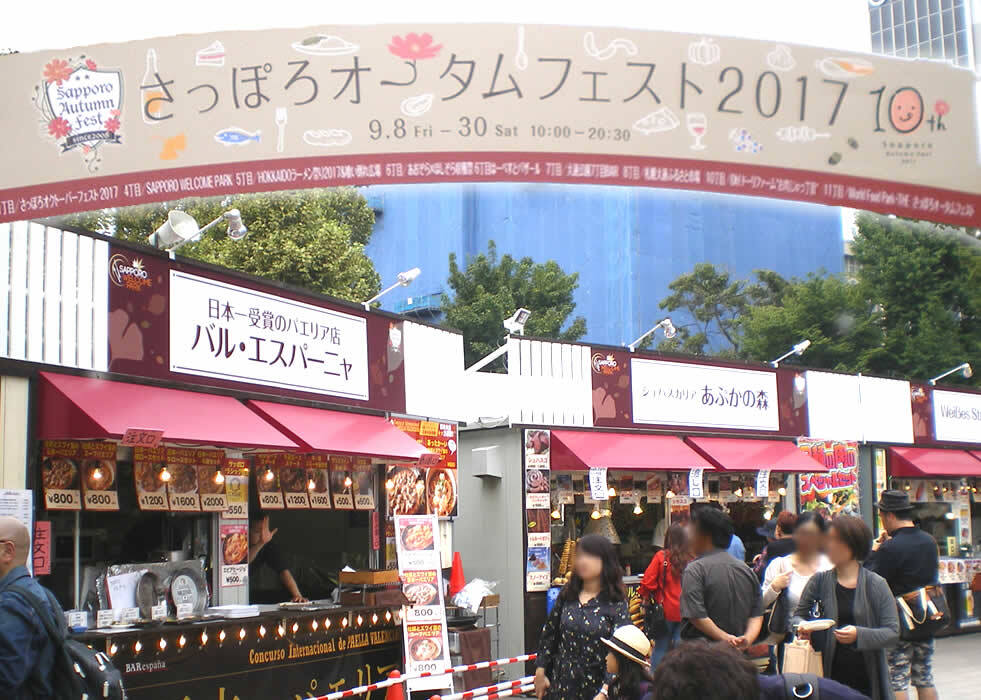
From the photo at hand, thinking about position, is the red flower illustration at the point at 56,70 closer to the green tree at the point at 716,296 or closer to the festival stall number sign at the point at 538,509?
the festival stall number sign at the point at 538,509

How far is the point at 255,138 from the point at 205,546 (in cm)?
645

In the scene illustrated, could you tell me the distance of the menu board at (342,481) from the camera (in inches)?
449

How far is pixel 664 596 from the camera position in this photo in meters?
10.2

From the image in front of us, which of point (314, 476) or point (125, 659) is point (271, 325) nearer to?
point (314, 476)

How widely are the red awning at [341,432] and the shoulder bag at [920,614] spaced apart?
5.12 m

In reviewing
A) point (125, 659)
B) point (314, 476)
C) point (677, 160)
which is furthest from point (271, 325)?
point (677, 160)

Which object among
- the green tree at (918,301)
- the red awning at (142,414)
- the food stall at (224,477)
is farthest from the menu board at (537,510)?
the green tree at (918,301)

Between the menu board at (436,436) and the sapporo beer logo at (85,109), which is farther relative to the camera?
the menu board at (436,436)

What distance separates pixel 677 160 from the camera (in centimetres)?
445

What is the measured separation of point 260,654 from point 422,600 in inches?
91.8

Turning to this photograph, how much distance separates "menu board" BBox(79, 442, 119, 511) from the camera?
8.70 metres

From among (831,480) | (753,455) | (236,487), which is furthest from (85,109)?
(831,480)

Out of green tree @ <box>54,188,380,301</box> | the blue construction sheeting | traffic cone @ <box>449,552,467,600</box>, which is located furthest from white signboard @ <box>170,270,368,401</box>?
the blue construction sheeting

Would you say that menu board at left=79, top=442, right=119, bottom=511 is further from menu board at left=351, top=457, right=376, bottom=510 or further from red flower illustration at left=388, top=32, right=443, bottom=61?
red flower illustration at left=388, top=32, right=443, bottom=61
